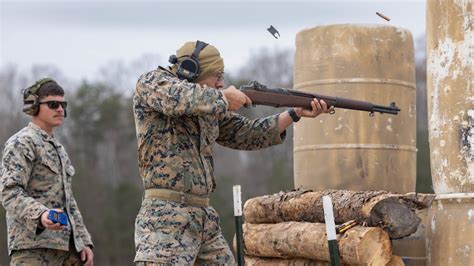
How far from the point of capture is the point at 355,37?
815cm

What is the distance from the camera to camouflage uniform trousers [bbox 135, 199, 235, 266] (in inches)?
217

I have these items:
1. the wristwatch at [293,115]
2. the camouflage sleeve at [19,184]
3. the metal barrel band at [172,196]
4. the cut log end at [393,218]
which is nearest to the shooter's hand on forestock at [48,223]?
the camouflage sleeve at [19,184]

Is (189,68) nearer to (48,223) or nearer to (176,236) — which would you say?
(176,236)

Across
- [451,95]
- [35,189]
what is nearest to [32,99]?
[35,189]

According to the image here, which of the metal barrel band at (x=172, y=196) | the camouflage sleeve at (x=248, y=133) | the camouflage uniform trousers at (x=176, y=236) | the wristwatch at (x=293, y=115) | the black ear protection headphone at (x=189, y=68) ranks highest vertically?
the black ear protection headphone at (x=189, y=68)

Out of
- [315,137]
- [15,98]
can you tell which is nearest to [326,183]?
[315,137]

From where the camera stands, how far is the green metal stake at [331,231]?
6.45 meters

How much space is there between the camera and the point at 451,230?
6.85 metres

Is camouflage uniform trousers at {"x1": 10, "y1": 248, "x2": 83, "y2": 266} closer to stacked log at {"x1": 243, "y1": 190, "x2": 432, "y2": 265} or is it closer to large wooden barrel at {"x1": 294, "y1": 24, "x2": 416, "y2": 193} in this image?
stacked log at {"x1": 243, "y1": 190, "x2": 432, "y2": 265}

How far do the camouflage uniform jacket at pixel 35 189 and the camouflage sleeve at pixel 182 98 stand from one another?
3.98 ft

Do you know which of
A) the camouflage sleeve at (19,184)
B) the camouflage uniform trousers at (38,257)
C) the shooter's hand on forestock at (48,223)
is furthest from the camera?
the camouflage uniform trousers at (38,257)

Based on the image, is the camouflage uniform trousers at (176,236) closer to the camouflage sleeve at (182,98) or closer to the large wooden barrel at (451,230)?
the camouflage sleeve at (182,98)

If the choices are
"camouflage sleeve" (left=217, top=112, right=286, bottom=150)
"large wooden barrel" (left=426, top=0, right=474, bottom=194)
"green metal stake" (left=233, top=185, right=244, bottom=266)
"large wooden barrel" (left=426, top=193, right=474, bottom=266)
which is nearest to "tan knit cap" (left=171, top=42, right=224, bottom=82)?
"camouflage sleeve" (left=217, top=112, right=286, bottom=150)

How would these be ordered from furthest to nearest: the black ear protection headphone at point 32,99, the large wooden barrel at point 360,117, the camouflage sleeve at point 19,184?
the large wooden barrel at point 360,117 → the black ear protection headphone at point 32,99 → the camouflage sleeve at point 19,184
